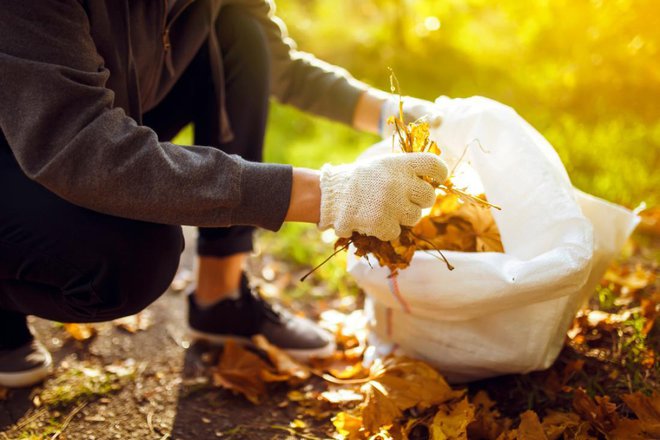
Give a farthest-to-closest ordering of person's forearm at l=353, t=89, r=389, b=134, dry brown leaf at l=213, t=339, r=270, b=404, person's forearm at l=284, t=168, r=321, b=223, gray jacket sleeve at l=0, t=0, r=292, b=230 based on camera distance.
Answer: person's forearm at l=353, t=89, r=389, b=134
dry brown leaf at l=213, t=339, r=270, b=404
person's forearm at l=284, t=168, r=321, b=223
gray jacket sleeve at l=0, t=0, r=292, b=230

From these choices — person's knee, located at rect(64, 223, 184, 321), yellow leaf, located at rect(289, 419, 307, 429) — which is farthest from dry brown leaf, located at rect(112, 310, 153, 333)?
yellow leaf, located at rect(289, 419, 307, 429)

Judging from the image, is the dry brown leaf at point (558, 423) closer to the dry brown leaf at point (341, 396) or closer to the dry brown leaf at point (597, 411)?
the dry brown leaf at point (597, 411)

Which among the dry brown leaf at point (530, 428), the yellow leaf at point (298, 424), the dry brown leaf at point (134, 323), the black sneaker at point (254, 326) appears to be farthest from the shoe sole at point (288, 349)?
the dry brown leaf at point (530, 428)

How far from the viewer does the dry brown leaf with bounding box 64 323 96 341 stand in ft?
5.86

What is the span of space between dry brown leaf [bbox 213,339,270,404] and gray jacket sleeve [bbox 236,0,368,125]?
718 mm

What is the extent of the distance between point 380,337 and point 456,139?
1.83 ft

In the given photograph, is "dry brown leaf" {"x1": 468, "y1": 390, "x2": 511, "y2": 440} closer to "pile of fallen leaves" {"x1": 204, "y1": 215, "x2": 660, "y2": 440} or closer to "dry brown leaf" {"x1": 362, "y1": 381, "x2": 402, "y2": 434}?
"pile of fallen leaves" {"x1": 204, "y1": 215, "x2": 660, "y2": 440}

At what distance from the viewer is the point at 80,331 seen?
5.91 ft

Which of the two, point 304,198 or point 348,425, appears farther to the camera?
point 348,425

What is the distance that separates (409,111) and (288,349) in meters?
0.74

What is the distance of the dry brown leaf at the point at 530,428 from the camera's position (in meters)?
1.22

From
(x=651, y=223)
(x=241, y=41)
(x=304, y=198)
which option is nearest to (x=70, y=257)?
(x=304, y=198)

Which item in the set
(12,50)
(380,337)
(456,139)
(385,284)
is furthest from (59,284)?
(456,139)

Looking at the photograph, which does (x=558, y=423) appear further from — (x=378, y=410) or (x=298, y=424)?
(x=298, y=424)
